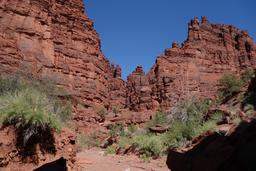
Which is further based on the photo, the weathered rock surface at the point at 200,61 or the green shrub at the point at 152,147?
the weathered rock surface at the point at 200,61

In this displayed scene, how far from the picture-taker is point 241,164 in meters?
3.80

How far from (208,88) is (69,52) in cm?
2629

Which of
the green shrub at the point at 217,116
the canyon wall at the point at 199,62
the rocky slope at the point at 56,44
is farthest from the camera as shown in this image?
the canyon wall at the point at 199,62

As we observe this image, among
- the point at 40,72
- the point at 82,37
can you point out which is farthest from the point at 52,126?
the point at 82,37

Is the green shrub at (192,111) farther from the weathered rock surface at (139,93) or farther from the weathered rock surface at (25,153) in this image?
the weathered rock surface at (139,93)

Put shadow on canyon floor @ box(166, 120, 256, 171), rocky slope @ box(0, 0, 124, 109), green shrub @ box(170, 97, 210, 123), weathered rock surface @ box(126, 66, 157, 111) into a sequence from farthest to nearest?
weathered rock surface @ box(126, 66, 157, 111) → rocky slope @ box(0, 0, 124, 109) → green shrub @ box(170, 97, 210, 123) → shadow on canyon floor @ box(166, 120, 256, 171)

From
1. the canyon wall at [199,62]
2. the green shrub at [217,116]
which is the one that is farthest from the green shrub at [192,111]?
the canyon wall at [199,62]

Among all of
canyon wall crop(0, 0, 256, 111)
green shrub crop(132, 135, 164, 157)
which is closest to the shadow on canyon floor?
green shrub crop(132, 135, 164, 157)

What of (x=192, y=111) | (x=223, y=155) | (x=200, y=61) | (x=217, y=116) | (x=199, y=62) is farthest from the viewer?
(x=200, y=61)

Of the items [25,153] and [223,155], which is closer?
[223,155]

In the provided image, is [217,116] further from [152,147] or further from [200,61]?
[200,61]

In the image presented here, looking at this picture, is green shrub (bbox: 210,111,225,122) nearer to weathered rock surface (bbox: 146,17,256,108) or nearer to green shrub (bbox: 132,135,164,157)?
green shrub (bbox: 132,135,164,157)

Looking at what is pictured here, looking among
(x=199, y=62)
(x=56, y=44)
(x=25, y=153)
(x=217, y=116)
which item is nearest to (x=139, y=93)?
(x=199, y=62)

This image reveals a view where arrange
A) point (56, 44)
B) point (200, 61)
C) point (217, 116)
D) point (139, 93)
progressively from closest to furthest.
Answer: point (217, 116), point (56, 44), point (139, 93), point (200, 61)
